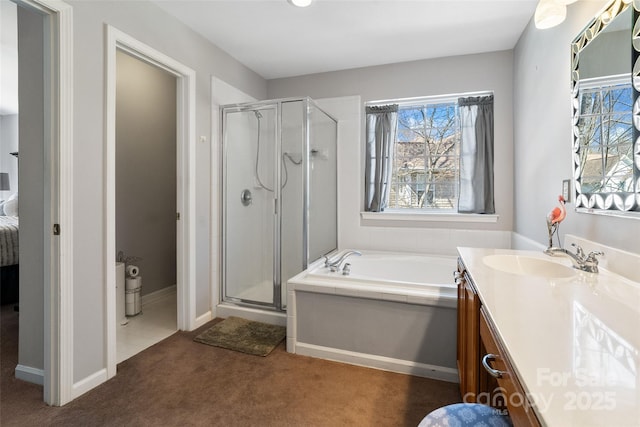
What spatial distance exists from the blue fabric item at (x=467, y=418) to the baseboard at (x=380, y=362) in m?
1.14

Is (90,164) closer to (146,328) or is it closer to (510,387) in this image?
(146,328)

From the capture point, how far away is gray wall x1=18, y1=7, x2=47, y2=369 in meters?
1.75

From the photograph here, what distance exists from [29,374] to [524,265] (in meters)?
2.91

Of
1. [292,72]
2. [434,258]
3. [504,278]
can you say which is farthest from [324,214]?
[504,278]

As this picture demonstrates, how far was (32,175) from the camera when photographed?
5.81ft

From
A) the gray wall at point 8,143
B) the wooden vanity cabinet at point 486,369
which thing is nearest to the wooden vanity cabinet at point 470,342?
the wooden vanity cabinet at point 486,369

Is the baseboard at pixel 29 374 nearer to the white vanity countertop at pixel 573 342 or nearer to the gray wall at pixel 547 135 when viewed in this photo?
the white vanity countertop at pixel 573 342

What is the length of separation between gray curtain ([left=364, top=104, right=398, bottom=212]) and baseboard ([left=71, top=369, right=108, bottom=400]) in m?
2.62

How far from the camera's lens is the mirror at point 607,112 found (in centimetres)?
120

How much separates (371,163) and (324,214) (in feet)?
2.61

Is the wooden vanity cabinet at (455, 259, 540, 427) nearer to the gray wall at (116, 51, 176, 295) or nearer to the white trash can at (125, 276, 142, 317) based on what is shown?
the white trash can at (125, 276, 142, 317)

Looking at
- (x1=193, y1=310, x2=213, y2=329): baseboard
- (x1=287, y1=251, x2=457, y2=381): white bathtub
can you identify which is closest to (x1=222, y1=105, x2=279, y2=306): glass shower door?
(x1=193, y1=310, x2=213, y2=329): baseboard

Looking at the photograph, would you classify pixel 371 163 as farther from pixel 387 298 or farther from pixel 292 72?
pixel 387 298

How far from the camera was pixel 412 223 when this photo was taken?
3.29 meters
